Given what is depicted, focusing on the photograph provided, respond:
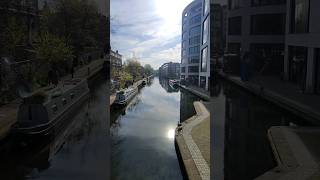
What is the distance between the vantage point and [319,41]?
35.3 ft

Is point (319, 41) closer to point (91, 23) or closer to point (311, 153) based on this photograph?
point (311, 153)

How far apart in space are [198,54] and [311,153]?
11.4 feet

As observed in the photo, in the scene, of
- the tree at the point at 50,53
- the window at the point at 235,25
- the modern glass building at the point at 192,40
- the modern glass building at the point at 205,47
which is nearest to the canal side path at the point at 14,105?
the tree at the point at 50,53

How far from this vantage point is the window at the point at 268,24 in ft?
29.7

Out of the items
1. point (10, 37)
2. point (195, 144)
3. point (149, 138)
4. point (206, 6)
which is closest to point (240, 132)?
point (195, 144)

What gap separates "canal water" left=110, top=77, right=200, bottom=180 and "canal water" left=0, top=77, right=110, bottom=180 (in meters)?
0.43

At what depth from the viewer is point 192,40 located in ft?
20.8

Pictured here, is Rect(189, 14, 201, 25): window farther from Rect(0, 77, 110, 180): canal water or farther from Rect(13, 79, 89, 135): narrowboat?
Rect(13, 79, 89, 135): narrowboat

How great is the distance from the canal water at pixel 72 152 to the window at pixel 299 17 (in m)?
4.76

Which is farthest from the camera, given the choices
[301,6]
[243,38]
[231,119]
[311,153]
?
[301,6]

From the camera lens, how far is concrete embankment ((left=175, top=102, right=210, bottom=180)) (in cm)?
764

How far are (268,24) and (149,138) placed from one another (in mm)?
3793

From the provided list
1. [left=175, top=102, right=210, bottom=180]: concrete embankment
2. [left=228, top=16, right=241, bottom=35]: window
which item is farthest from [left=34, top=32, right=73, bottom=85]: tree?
[left=228, top=16, right=241, bottom=35]: window

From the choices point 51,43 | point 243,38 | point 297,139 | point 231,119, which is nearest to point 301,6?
point 243,38
